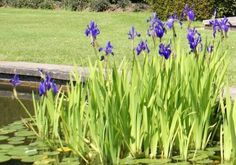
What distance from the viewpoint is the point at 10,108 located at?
7.04 m

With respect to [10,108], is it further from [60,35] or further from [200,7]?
[200,7]

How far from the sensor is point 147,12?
765 inches

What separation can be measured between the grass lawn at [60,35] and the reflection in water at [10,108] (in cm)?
83

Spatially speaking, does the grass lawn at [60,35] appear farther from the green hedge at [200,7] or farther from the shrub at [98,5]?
the shrub at [98,5]

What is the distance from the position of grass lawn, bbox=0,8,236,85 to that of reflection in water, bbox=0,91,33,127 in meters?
0.83

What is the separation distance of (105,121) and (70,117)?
0.96ft

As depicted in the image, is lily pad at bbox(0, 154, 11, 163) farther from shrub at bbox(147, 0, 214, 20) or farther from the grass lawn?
shrub at bbox(147, 0, 214, 20)

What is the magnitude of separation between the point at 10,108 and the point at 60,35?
21.2 ft

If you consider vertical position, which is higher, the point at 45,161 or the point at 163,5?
the point at 163,5

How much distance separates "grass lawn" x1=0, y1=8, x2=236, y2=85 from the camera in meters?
9.92

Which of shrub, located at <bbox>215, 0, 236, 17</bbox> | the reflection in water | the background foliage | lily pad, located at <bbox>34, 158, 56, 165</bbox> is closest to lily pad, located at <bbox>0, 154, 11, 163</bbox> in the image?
lily pad, located at <bbox>34, 158, 56, 165</bbox>

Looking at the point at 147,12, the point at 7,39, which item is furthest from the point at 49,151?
the point at 147,12

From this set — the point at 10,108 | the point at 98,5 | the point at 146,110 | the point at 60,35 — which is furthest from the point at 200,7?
the point at 146,110

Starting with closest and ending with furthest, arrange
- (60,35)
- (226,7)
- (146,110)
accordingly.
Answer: (146,110), (60,35), (226,7)
